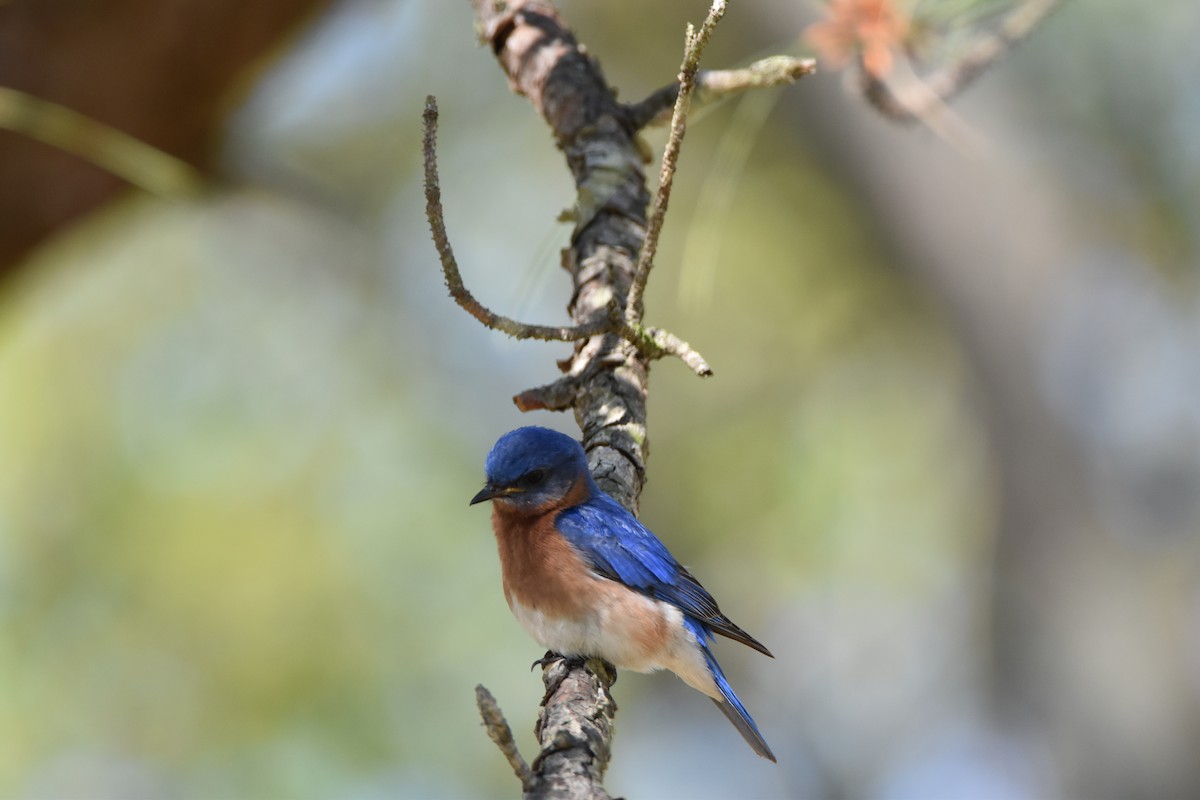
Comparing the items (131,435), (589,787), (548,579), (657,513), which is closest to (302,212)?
(131,435)

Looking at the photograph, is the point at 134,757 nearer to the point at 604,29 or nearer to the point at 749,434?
the point at 749,434

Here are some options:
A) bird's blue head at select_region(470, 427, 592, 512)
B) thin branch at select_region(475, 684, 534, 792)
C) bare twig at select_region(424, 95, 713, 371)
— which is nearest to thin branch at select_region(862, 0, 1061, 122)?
bare twig at select_region(424, 95, 713, 371)

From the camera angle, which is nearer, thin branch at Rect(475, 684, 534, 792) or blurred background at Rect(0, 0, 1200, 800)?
thin branch at Rect(475, 684, 534, 792)

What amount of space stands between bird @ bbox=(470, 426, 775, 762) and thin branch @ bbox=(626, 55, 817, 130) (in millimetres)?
1070

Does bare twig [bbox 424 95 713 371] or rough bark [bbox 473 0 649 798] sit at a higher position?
rough bark [bbox 473 0 649 798]

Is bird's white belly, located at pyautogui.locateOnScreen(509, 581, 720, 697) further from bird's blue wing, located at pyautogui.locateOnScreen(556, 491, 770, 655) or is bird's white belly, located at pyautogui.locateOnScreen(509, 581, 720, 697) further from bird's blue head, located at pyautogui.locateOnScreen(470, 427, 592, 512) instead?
bird's blue head, located at pyautogui.locateOnScreen(470, 427, 592, 512)

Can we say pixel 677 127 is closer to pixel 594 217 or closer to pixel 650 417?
pixel 594 217

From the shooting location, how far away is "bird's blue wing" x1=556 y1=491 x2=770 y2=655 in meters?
3.53

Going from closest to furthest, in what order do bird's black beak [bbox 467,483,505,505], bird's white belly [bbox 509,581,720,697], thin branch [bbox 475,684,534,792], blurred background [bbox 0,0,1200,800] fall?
thin branch [bbox 475,684,534,792], bird's white belly [bbox 509,581,720,697], bird's black beak [bbox 467,483,505,505], blurred background [bbox 0,0,1200,800]

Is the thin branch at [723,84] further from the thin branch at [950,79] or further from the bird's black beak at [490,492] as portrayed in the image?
the bird's black beak at [490,492]

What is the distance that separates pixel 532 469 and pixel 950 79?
1843mm

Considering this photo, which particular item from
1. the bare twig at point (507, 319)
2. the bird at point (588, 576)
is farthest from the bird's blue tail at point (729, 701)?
the bare twig at point (507, 319)

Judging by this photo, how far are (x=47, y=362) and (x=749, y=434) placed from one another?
18.0 ft

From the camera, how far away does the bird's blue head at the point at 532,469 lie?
145 inches
